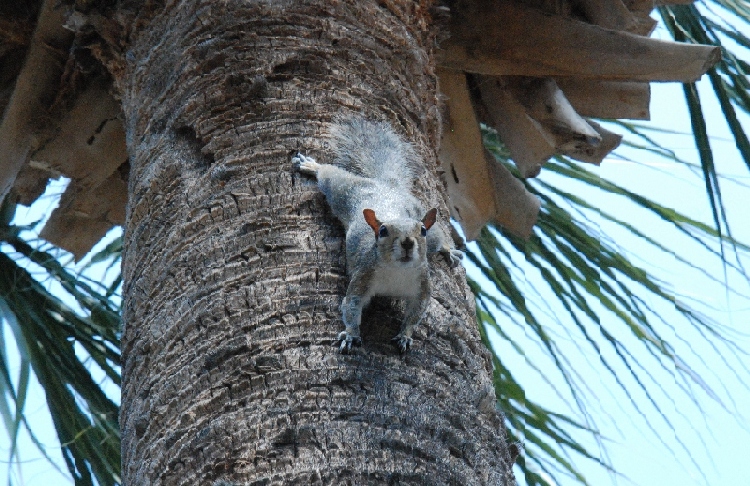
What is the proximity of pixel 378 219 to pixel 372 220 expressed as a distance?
2.8 inches

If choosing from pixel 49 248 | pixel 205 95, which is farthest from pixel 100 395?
pixel 205 95

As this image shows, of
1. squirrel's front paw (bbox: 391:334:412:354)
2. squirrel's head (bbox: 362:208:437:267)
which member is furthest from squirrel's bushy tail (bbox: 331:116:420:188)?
squirrel's front paw (bbox: 391:334:412:354)

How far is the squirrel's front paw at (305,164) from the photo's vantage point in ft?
4.74

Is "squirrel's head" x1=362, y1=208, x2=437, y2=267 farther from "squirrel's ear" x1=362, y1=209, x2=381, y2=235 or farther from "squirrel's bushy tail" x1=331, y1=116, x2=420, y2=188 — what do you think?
"squirrel's bushy tail" x1=331, y1=116, x2=420, y2=188

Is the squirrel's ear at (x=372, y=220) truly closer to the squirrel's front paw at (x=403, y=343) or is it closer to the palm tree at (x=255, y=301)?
the palm tree at (x=255, y=301)

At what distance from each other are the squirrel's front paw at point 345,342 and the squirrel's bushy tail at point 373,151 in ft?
1.12

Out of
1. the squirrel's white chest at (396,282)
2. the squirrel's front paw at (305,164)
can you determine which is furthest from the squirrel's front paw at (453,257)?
the squirrel's front paw at (305,164)

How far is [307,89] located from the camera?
1581 mm

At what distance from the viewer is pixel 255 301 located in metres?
1.28

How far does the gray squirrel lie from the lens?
1350 millimetres

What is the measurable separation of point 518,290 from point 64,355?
3.35 feet

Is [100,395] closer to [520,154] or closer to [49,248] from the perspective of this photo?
[49,248]

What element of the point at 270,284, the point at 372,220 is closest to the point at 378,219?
the point at 372,220

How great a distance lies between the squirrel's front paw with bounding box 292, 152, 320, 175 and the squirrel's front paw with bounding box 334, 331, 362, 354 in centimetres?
29
